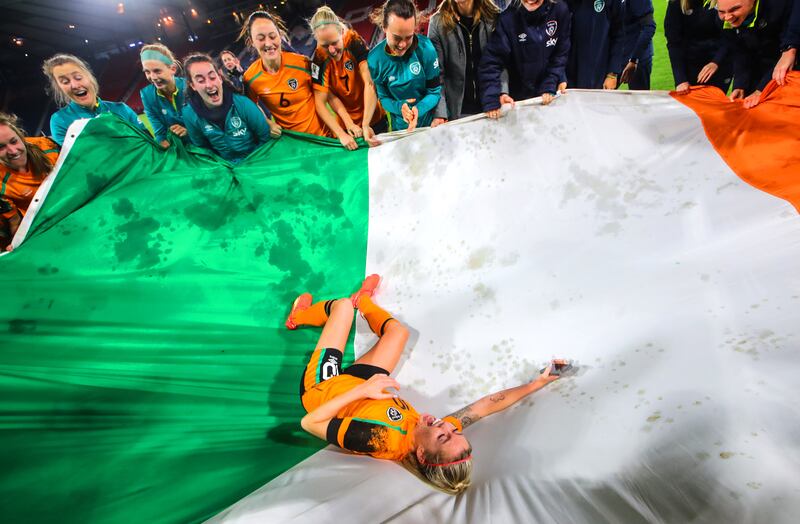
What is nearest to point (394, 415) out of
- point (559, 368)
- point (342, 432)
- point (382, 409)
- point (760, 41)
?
point (382, 409)

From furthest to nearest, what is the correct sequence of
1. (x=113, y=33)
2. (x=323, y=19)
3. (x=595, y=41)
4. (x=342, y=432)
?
(x=113, y=33) < (x=595, y=41) < (x=323, y=19) < (x=342, y=432)

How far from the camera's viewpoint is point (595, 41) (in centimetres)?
266

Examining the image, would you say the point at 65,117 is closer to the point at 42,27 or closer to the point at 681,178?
the point at 681,178

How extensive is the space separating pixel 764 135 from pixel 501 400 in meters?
1.72

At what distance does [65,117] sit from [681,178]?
13.0 ft

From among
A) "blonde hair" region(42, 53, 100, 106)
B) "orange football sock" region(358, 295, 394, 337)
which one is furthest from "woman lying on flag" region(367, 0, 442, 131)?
"blonde hair" region(42, 53, 100, 106)

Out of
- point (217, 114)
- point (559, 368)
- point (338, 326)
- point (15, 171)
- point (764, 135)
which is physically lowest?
point (559, 368)

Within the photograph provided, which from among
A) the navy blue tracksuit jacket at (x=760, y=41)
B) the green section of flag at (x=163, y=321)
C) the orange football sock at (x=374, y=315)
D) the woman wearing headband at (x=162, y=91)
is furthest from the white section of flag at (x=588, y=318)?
the woman wearing headband at (x=162, y=91)

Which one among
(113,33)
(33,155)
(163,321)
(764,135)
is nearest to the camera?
(764,135)

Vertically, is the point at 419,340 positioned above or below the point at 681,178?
below

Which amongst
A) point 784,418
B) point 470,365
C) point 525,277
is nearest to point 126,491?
point 470,365

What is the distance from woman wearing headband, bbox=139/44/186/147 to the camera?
2.67 meters

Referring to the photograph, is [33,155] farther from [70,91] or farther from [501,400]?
[501,400]

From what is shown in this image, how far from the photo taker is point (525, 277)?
1846 millimetres
